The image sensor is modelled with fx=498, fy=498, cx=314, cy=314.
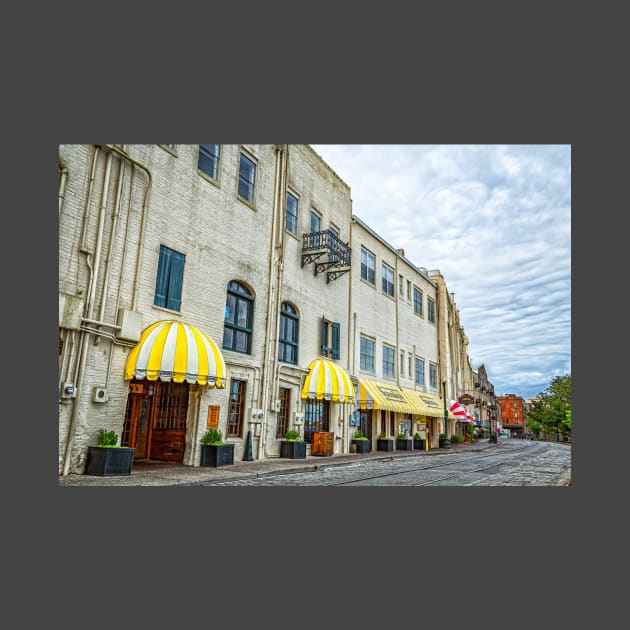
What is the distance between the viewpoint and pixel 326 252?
1767 centimetres

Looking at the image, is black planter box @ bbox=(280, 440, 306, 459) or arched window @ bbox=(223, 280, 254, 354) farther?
black planter box @ bbox=(280, 440, 306, 459)

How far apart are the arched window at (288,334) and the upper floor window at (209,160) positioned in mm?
4887

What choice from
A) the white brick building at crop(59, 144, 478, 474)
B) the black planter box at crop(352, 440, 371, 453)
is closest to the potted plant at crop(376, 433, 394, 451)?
the white brick building at crop(59, 144, 478, 474)

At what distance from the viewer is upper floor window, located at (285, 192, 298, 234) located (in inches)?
693

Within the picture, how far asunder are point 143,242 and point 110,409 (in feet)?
12.7

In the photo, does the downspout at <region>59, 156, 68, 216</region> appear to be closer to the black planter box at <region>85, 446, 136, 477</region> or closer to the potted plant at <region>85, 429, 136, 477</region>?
the potted plant at <region>85, 429, 136, 477</region>

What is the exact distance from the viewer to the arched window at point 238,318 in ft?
46.6

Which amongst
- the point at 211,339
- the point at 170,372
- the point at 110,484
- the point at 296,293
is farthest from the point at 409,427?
the point at 110,484

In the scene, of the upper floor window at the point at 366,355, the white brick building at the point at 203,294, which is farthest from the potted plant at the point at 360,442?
the upper floor window at the point at 366,355

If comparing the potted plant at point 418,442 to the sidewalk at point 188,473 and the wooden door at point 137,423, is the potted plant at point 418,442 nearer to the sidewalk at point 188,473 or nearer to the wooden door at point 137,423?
the sidewalk at point 188,473

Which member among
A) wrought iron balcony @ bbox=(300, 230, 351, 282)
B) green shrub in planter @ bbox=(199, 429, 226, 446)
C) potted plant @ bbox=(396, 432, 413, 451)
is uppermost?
wrought iron balcony @ bbox=(300, 230, 351, 282)

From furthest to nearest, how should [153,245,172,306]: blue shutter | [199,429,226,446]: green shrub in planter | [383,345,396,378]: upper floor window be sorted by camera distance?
[383,345,396,378]: upper floor window, [199,429,226,446]: green shrub in planter, [153,245,172,306]: blue shutter

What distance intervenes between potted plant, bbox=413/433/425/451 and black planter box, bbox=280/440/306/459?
1096cm

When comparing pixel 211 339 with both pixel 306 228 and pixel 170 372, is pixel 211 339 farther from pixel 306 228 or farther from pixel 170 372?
pixel 306 228
